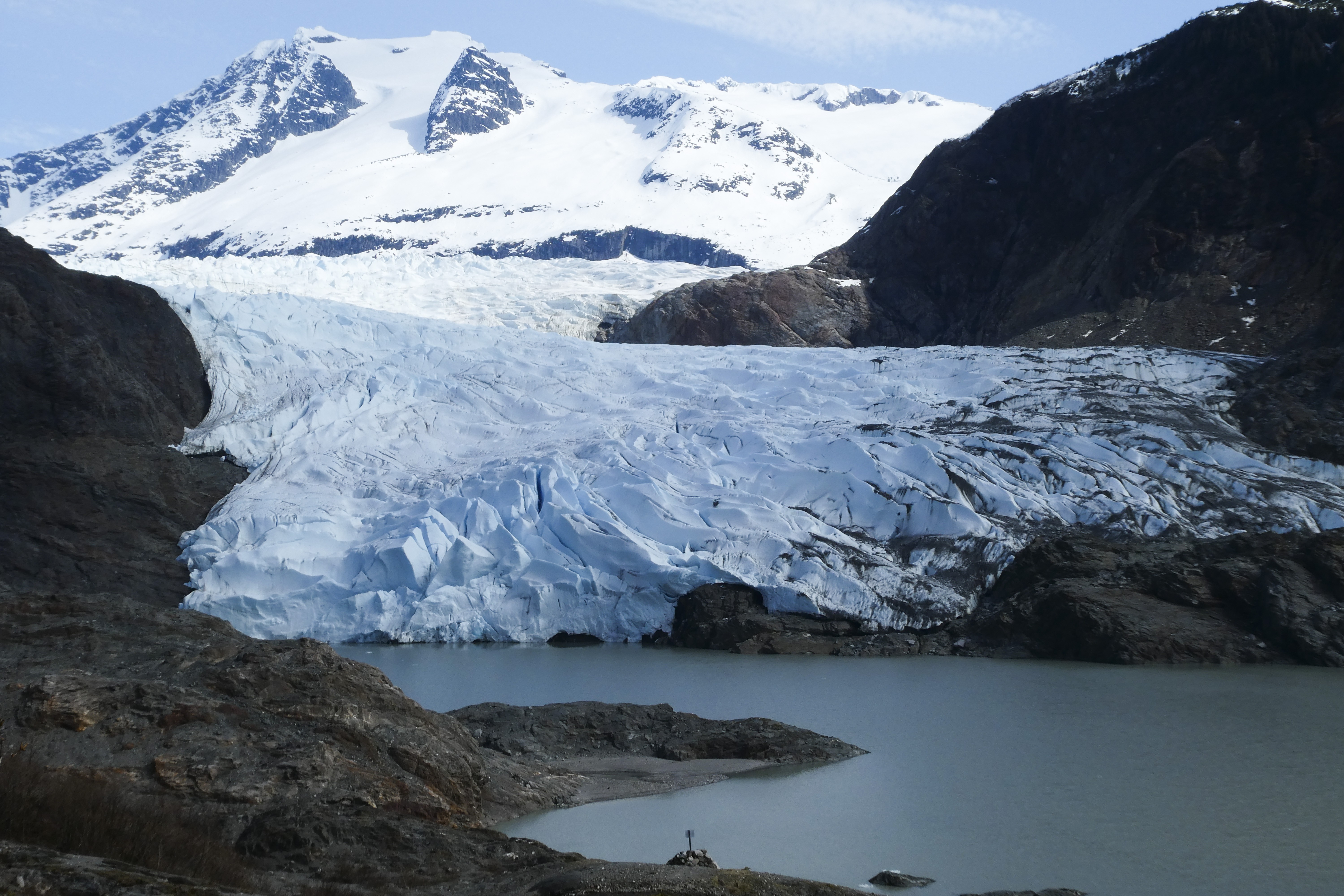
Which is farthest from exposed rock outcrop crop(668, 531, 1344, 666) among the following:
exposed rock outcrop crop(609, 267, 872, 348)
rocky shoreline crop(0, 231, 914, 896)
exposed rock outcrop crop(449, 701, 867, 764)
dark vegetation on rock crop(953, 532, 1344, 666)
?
exposed rock outcrop crop(609, 267, 872, 348)

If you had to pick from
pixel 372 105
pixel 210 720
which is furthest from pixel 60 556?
pixel 372 105

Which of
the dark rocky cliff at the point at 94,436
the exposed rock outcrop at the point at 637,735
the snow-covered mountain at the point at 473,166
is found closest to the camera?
the exposed rock outcrop at the point at 637,735

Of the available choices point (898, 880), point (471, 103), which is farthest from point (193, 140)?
point (898, 880)

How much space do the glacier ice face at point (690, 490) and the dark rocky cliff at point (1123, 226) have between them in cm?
562

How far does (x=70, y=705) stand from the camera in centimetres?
623

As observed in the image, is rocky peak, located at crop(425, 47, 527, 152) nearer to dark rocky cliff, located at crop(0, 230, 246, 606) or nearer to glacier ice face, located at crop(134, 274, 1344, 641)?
dark rocky cliff, located at crop(0, 230, 246, 606)

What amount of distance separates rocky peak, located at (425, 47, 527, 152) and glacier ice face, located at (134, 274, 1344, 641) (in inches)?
3453

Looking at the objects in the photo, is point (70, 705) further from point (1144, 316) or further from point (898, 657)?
point (1144, 316)

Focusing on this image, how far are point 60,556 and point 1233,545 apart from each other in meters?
15.6

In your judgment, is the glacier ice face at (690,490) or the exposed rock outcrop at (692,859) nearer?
the exposed rock outcrop at (692,859)

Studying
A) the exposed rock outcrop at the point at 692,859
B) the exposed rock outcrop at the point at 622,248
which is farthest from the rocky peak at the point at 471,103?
the exposed rock outcrop at the point at 692,859

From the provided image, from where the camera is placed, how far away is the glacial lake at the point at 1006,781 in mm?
6836

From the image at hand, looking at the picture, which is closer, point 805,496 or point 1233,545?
point 1233,545

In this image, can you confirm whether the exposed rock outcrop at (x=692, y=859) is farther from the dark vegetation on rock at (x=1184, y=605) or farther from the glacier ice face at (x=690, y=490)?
the glacier ice face at (x=690, y=490)
